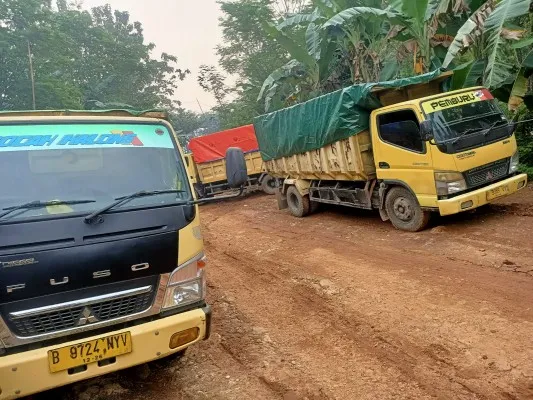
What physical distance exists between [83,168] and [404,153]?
194 inches

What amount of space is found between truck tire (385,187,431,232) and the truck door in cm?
21

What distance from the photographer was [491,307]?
13.0 feet

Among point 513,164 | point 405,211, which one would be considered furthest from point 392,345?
point 513,164

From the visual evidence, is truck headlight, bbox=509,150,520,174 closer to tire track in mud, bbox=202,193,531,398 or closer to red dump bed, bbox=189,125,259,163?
tire track in mud, bbox=202,193,531,398

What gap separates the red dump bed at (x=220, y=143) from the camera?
46.7ft

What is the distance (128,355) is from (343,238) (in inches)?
198

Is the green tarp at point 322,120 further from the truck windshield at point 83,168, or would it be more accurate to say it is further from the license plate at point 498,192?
the truck windshield at point 83,168

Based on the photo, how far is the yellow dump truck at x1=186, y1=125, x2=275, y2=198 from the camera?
1412cm

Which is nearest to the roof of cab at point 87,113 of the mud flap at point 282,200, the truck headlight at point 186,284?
the truck headlight at point 186,284

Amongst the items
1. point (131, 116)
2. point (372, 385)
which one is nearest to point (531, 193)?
point (372, 385)

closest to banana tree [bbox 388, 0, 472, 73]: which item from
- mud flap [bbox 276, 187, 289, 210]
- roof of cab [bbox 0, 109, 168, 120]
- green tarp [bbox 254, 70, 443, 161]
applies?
green tarp [bbox 254, 70, 443, 161]

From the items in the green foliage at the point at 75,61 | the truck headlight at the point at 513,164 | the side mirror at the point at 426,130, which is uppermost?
the green foliage at the point at 75,61

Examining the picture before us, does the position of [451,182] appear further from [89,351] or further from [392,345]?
[89,351]

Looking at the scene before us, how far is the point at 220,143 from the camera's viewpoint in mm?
14242
